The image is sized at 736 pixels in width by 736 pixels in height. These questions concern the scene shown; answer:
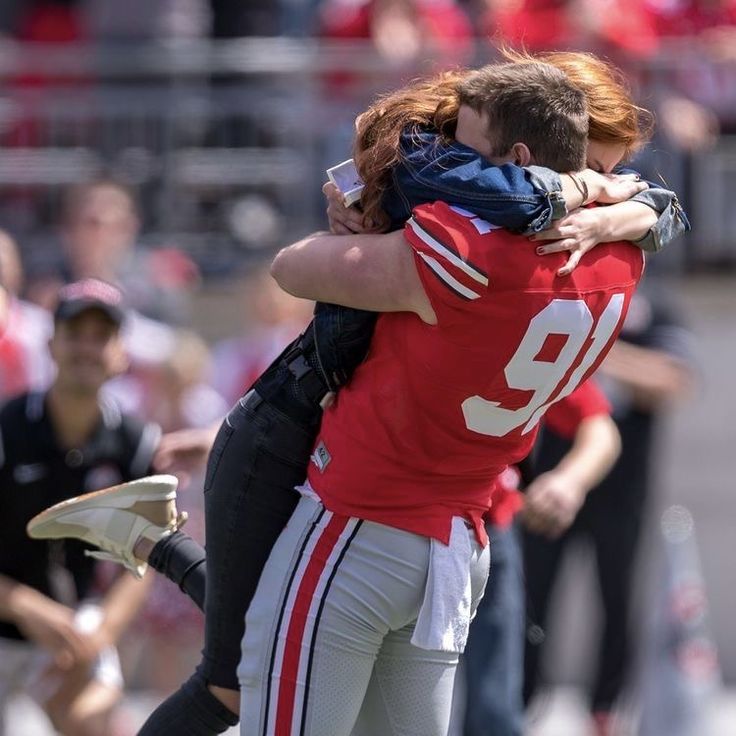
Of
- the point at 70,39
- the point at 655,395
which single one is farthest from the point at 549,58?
the point at 70,39

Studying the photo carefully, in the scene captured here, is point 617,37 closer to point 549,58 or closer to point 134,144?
point 134,144

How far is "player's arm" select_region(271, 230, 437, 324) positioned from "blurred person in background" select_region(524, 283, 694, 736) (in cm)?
369

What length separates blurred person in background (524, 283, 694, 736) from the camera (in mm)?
6703

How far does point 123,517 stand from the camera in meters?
3.51

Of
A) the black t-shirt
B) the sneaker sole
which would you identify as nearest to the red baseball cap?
the black t-shirt

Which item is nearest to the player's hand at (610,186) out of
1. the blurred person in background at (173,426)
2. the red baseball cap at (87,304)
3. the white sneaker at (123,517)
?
the white sneaker at (123,517)

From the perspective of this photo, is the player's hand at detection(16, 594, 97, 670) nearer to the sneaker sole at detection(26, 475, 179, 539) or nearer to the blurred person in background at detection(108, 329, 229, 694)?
the sneaker sole at detection(26, 475, 179, 539)

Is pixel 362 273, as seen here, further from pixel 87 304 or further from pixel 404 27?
pixel 404 27

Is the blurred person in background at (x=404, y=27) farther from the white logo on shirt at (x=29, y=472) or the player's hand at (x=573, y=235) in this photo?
the player's hand at (x=573, y=235)

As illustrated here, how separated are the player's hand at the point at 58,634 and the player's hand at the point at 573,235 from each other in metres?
2.27

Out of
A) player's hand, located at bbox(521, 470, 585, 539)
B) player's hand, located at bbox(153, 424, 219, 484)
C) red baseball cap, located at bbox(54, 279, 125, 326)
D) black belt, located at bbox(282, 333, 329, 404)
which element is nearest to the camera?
black belt, located at bbox(282, 333, 329, 404)

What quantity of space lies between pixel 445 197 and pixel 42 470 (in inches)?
90.0

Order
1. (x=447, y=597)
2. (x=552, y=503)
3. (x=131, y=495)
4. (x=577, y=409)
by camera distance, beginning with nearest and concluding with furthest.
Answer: (x=447, y=597) < (x=131, y=495) < (x=552, y=503) < (x=577, y=409)

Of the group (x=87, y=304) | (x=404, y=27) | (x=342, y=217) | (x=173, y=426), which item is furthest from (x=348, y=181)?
(x=404, y=27)
